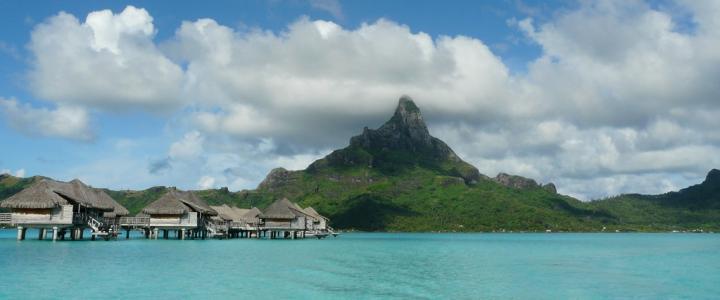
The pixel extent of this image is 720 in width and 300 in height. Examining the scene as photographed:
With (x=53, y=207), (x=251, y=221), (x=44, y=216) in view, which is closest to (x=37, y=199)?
(x=53, y=207)

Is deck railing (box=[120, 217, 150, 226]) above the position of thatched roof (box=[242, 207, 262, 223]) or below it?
below

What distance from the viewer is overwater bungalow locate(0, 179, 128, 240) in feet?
159

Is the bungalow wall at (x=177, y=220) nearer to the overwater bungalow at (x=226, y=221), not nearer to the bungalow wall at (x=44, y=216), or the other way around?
the overwater bungalow at (x=226, y=221)

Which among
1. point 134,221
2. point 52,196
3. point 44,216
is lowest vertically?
point 134,221

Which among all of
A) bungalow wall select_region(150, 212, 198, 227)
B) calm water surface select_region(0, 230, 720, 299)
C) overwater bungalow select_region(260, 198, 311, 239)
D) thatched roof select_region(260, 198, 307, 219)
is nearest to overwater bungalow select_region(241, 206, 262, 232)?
overwater bungalow select_region(260, 198, 311, 239)

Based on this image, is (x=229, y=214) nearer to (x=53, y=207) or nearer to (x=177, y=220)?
(x=177, y=220)

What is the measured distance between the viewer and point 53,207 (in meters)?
48.9

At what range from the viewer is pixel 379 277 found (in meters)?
28.0

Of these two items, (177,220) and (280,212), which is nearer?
(177,220)

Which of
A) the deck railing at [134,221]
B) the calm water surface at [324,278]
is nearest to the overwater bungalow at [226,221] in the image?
the deck railing at [134,221]

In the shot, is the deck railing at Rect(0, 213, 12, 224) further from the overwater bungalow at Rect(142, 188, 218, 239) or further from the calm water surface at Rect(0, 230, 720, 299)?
the overwater bungalow at Rect(142, 188, 218, 239)

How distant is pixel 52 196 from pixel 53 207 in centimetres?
92

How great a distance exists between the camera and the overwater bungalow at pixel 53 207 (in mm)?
48531

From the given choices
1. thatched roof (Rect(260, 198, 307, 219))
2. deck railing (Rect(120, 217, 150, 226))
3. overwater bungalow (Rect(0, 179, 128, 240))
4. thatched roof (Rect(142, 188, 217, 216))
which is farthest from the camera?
thatched roof (Rect(260, 198, 307, 219))
